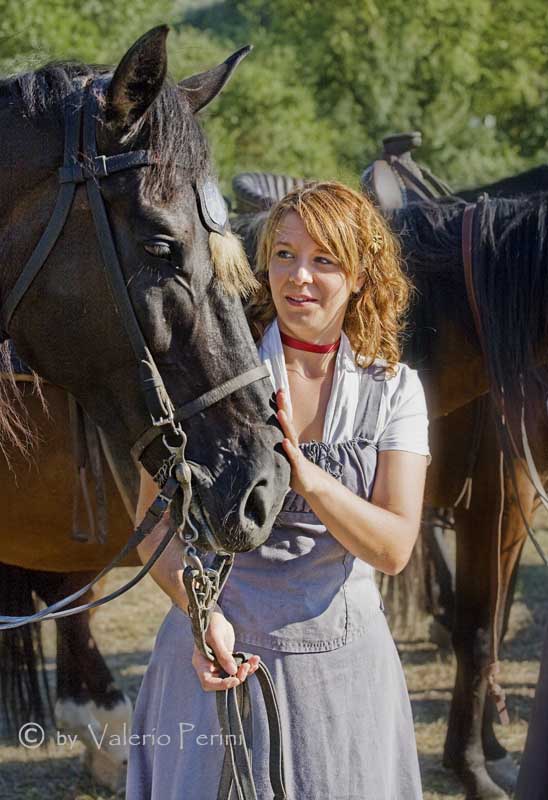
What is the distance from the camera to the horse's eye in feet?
5.72

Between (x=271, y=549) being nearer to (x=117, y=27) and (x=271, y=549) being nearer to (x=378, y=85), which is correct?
(x=117, y=27)

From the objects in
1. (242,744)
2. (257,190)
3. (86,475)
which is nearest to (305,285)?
(242,744)

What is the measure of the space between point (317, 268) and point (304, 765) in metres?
0.93

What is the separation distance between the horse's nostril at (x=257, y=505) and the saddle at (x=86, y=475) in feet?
3.84

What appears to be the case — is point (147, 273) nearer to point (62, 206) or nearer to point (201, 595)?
point (62, 206)

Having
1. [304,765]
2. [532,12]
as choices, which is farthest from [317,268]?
[532,12]

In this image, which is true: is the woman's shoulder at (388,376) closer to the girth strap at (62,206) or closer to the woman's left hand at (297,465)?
the woman's left hand at (297,465)

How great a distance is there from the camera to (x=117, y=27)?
7.11m

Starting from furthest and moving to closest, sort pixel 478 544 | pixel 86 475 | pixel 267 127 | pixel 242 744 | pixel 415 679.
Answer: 1. pixel 267 127
2. pixel 415 679
3. pixel 478 544
4. pixel 86 475
5. pixel 242 744

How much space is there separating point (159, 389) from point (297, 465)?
0.97 feet

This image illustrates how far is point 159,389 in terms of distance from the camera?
1771 mm

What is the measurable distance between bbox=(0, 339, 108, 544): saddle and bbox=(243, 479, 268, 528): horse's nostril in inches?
46.0

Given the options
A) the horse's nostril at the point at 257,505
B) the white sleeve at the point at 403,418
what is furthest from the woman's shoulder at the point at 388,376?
the horse's nostril at the point at 257,505

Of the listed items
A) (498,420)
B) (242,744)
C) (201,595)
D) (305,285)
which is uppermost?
(305,285)
